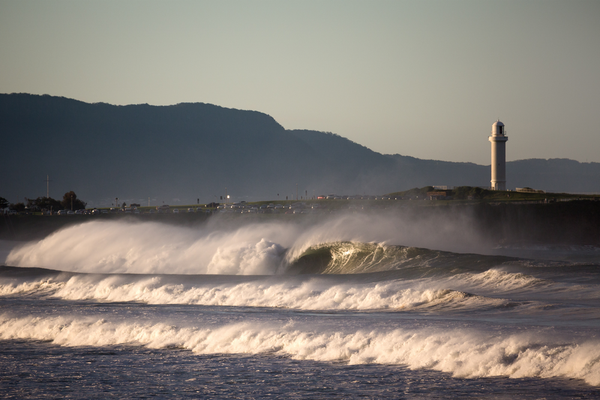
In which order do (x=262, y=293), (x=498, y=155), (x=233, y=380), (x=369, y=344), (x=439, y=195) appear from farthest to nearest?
(x=498, y=155) < (x=439, y=195) < (x=262, y=293) < (x=369, y=344) < (x=233, y=380)

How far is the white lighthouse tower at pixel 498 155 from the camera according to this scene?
287 ft

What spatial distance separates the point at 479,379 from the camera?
997 centimetres

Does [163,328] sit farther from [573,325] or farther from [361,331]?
[573,325]

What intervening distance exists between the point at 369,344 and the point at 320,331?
1757 mm

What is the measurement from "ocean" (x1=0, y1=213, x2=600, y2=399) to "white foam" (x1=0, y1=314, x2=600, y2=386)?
35mm

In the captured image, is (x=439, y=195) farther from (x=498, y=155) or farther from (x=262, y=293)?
(x=262, y=293)

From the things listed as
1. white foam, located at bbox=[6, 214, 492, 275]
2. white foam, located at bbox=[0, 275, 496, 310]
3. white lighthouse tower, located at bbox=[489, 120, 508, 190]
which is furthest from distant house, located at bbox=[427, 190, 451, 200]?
white foam, located at bbox=[0, 275, 496, 310]

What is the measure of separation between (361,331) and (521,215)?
48.2 metres

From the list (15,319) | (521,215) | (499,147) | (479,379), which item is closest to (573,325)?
(479,379)

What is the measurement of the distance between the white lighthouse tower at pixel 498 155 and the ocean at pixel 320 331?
62.6m

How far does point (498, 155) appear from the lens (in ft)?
287

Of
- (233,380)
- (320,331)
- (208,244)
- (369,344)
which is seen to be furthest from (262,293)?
(208,244)

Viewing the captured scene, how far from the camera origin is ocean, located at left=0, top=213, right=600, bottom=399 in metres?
10.0

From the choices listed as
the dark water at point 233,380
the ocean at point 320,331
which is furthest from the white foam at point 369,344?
the dark water at point 233,380
